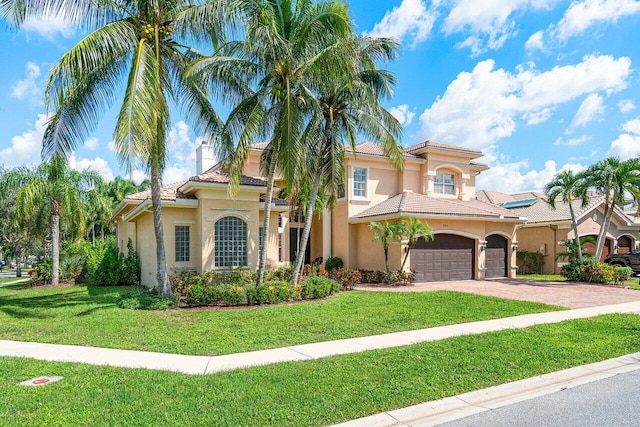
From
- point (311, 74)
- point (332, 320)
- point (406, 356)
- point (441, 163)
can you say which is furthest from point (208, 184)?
point (441, 163)

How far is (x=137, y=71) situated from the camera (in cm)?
1093

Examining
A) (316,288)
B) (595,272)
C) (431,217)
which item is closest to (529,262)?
(595,272)

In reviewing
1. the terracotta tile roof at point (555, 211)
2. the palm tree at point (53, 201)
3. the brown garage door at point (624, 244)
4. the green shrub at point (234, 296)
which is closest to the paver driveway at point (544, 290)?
the green shrub at point (234, 296)

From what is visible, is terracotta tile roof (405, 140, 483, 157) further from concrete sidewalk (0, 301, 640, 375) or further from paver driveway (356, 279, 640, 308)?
concrete sidewalk (0, 301, 640, 375)

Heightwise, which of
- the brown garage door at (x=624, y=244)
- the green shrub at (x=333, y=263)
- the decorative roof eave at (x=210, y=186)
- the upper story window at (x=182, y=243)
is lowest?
the green shrub at (x=333, y=263)

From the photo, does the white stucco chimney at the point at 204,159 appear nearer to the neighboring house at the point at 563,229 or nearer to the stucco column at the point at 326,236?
the stucco column at the point at 326,236

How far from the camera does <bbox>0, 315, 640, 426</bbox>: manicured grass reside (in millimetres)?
4789

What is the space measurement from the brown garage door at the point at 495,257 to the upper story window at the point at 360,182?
752 cm

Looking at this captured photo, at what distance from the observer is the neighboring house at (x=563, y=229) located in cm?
2548

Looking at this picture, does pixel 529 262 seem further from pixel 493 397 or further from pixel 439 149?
pixel 493 397

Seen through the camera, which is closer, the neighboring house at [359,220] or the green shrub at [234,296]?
the green shrub at [234,296]

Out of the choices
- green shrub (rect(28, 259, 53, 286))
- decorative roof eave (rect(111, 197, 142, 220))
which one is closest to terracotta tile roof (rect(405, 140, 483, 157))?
decorative roof eave (rect(111, 197, 142, 220))

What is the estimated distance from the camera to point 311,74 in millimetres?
13445

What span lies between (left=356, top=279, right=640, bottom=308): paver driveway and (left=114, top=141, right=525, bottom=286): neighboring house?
6.12 feet
